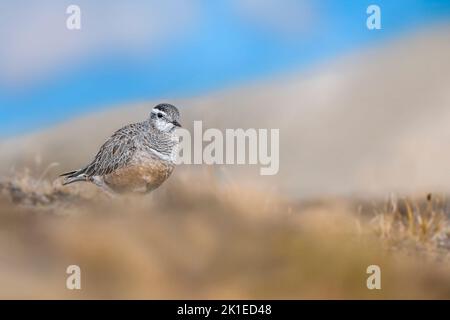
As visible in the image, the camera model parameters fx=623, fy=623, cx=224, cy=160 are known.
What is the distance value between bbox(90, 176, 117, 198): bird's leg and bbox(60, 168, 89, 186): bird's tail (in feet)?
0.11

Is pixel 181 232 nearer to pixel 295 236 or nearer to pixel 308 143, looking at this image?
pixel 295 236

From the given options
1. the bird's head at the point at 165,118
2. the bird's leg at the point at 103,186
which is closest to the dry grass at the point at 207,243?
the bird's leg at the point at 103,186

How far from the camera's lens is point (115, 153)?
239cm

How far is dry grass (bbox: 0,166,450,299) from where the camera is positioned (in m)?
2.40

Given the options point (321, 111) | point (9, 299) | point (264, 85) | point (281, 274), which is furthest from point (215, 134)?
point (9, 299)

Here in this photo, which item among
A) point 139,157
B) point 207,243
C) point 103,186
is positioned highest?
point 139,157

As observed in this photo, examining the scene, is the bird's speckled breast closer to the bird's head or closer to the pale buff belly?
the pale buff belly

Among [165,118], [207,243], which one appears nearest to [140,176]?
[165,118]

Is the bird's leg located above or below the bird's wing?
below

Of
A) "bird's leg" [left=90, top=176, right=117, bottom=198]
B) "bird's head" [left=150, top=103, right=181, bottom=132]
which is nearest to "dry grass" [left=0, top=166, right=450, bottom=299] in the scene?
"bird's leg" [left=90, top=176, right=117, bottom=198]

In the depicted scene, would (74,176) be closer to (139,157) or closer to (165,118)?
(139,157)

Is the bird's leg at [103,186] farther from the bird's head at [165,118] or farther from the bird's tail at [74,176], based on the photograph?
the bird's head at [165,118]

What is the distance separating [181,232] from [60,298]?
1.75ft

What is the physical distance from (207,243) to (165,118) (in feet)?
1.67
